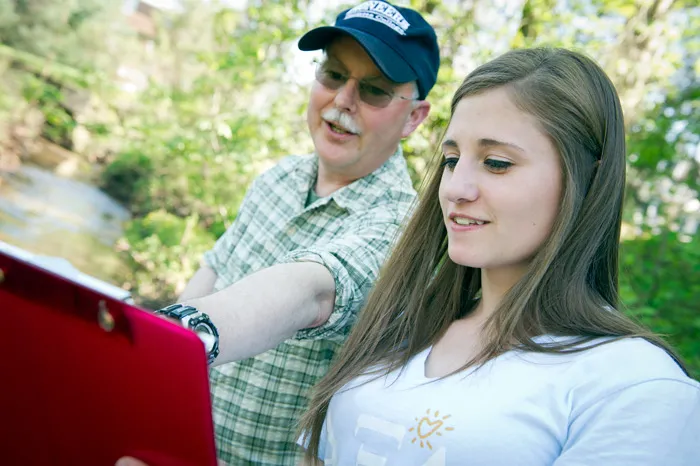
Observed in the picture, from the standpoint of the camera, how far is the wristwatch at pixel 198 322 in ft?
3.88

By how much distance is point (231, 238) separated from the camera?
2.50 meters

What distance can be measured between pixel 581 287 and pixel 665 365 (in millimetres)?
304

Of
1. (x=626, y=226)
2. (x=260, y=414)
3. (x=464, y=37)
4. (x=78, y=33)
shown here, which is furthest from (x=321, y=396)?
(x=78, y=33)

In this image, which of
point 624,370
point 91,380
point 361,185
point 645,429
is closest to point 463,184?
point 624,370

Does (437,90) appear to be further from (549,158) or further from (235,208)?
(549,158)

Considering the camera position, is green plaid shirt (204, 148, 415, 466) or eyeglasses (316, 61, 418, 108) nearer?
green plaid shirt (204, 148, 415, 466)

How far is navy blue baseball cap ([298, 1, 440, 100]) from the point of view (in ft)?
6.85

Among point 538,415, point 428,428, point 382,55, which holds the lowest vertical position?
point 428,428

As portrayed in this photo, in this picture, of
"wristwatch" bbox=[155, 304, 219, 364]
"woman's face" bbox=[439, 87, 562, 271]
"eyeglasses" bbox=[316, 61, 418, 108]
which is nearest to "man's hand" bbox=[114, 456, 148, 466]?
"wristwatch" bbox=[155, 304, 219, 364]

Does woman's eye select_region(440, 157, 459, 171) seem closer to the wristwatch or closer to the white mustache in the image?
the white mustache

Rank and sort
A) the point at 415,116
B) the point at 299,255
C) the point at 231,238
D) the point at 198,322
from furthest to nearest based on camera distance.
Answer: the point at 231,238, the point at 415,116, the point at 299,255, the point at 198,322

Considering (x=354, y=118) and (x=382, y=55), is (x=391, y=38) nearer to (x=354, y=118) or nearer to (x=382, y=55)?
(x=382, y=55)

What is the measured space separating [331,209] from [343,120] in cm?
32

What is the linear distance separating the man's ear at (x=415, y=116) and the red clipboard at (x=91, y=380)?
162 centimetres
